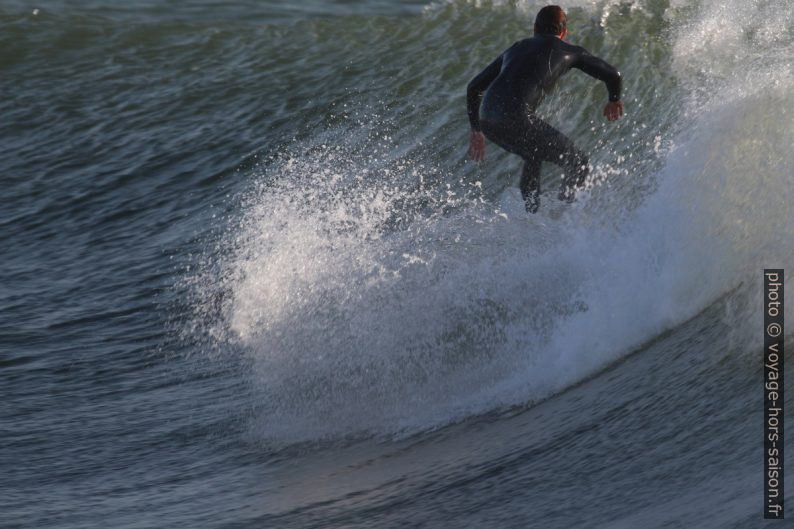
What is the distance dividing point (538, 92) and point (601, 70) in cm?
39

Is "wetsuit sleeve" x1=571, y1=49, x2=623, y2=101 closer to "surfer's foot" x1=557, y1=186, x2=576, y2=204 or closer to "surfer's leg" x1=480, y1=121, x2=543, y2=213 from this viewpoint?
"surfer's leg" x1=480, y1=121, x2=543, y2=213

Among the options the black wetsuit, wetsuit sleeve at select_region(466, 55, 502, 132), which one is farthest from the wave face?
wetsuit sleeve at select_region(466, 55, 502, 132)

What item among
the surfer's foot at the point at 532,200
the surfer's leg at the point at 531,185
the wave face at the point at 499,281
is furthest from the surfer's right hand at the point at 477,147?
the wave face at the point at 499,281

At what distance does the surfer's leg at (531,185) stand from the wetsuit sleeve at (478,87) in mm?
388

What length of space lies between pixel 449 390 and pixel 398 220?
2.88 metres

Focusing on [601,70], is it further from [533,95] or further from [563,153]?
[563,153]

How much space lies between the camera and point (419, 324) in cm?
736

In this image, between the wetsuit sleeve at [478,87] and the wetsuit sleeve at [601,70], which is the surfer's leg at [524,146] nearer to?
the wetsuit sleeve at [478,87]

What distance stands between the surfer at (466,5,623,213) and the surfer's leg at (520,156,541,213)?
1.6 inches

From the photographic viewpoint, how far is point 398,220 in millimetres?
9742

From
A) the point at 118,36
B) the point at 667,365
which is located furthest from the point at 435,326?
the point at 118,36

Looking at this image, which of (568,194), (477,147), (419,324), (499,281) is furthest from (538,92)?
(419,324)

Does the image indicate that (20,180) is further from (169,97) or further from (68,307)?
(68,307)

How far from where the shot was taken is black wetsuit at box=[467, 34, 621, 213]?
24.5ft
